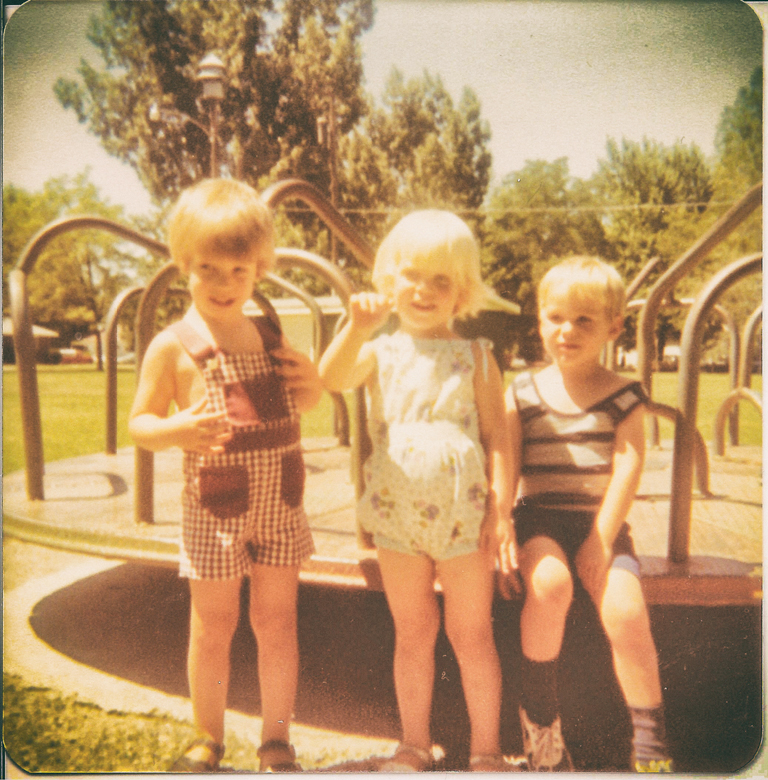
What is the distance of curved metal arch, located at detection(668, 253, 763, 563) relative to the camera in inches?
68.0

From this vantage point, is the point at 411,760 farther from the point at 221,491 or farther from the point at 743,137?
the point at 743,137

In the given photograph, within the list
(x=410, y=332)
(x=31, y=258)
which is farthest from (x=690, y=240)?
(x=31, y=258)

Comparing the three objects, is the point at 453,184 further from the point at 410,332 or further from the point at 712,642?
the point at 712,642

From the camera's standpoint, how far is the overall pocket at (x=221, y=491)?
157 centimetres

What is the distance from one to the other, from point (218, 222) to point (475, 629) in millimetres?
1115

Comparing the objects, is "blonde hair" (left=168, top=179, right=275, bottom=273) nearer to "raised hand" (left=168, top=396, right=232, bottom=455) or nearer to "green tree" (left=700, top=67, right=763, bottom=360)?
"raised hand" (left=168, top=396, right=232, bottom=455)

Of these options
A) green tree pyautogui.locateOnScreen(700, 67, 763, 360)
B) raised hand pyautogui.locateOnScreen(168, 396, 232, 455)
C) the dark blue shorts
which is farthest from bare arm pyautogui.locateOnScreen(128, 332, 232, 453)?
green tree pyautogui.locateOnScreen(700, 67, 763, 360)

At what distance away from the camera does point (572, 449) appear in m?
1.73

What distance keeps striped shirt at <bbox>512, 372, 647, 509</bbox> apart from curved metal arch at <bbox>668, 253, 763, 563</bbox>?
129 millimetres

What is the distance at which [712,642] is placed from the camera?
178 centimetres

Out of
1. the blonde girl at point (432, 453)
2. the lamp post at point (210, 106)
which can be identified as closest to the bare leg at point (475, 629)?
the blonde girl at point (432, 453)

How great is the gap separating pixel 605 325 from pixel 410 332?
1.63ft

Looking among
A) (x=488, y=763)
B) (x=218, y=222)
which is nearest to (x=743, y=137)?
(x=218, y=222)

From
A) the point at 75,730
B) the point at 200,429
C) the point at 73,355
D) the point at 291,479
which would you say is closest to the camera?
the point at 200,429
